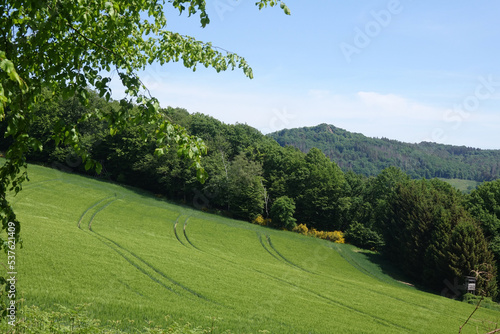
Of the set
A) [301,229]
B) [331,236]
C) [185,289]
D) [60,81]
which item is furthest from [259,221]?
[60,81]

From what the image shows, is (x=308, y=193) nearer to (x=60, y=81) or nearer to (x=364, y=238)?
(x=364, y=238)

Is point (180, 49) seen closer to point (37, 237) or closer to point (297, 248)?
point (37, 237)

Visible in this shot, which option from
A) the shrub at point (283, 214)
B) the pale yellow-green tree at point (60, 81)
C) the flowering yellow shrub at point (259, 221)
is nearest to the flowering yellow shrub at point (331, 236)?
the shrub at point (283, 214)

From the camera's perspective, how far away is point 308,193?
61.3 metres

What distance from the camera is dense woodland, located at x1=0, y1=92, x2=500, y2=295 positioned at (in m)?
40.9

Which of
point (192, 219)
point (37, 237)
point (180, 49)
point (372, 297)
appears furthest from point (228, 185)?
point (180, 49)

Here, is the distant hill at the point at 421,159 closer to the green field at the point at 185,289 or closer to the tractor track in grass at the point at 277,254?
the tractor track in grass at the point at 277,254

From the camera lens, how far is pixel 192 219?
4644cm

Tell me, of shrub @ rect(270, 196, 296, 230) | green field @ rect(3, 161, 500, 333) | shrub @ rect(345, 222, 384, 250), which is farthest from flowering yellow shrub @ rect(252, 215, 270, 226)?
green field @ rect(3, 161, 500, 333)

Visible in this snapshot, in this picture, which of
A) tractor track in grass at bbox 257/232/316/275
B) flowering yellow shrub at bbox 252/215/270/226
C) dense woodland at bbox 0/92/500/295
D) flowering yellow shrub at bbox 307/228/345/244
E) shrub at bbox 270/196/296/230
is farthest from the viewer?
flowering yellow shrub at bbox 252/215/270/226

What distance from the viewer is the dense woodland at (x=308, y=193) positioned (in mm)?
40906

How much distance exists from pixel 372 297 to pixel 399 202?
29.5 meters

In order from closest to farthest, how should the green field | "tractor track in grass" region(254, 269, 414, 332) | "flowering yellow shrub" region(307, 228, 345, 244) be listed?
the green field
"tractor track in grass" region(254, 269, 414, 332)
"flowering yellow shrub" region(307, 228, 345, 244)

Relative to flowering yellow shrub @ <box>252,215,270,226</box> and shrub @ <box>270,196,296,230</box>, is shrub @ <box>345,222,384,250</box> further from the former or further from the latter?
flowering yellow shrub @ <box>252,215,270,226</box>
